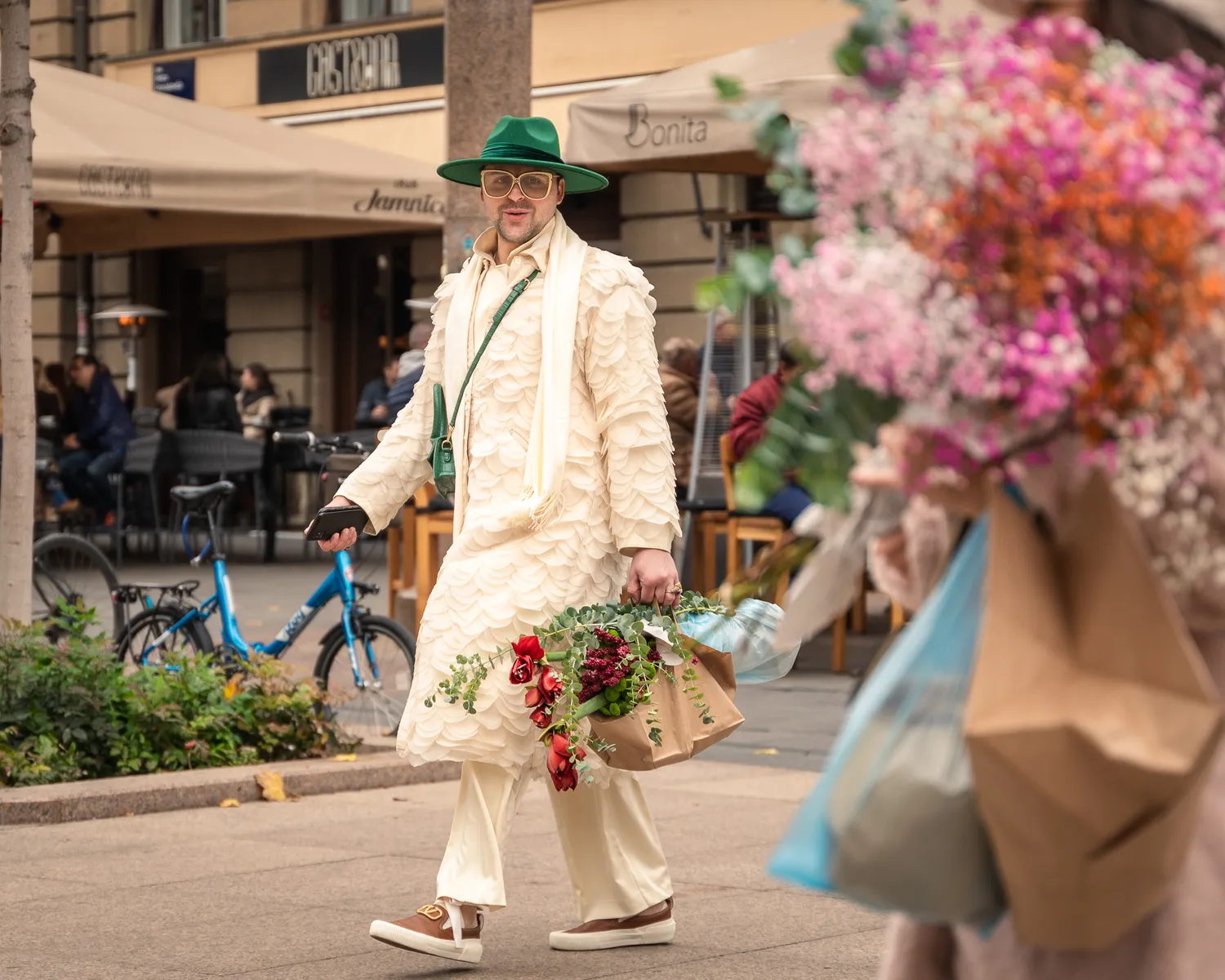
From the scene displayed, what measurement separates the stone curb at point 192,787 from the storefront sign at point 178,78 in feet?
57.4

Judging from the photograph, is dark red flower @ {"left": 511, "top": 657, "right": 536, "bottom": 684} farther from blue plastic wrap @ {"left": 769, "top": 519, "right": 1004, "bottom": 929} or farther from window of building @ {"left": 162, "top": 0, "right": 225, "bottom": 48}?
window of building @ {"left": 162, "top": 0, "right": 225, "bottom": 48}

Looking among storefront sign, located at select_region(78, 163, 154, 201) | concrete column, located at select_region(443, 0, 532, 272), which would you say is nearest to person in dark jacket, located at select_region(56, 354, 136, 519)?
storefront sign, located at select_region(78, 163, 154, 201)

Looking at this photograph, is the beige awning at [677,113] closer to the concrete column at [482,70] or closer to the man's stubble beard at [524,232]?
the concrete column at [482,70]

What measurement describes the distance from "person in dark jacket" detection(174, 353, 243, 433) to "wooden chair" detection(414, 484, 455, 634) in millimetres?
9292

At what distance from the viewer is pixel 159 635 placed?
9883mm

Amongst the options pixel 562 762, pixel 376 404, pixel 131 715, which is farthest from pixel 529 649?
pixel 376 404

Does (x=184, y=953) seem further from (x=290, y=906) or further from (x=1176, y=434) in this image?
(x=1176, y=434)

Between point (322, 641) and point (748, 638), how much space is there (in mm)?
4543

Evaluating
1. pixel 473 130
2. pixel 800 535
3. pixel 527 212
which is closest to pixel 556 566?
pixel 527 212

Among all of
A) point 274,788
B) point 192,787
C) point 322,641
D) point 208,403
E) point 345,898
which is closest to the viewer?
point 345,898

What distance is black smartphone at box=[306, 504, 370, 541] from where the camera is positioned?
17.8 feet

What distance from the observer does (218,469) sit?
1859 centimetres

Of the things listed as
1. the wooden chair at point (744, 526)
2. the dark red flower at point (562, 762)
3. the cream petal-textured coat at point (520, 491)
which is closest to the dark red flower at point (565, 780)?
the dark red flower at point (562, 762)

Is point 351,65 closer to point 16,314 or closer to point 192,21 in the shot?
point 192,21
